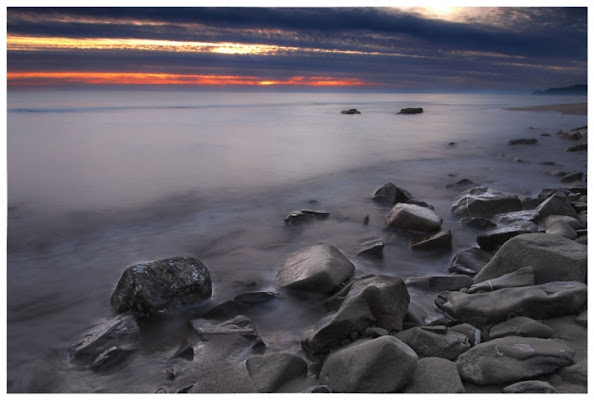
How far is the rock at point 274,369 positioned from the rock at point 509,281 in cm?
132

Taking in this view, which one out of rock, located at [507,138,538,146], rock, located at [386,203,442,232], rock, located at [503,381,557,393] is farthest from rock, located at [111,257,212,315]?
rock, located at [507,138,538,146]

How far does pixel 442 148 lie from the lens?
11.2 meters

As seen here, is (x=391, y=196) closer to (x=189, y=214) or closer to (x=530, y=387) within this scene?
(x=189, y=214)

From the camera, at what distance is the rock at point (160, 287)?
307 cm

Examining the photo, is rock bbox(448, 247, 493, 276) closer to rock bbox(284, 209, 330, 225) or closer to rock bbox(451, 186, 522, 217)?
rock bbox(451, 186, 522, 217)

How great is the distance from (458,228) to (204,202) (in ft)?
9.95

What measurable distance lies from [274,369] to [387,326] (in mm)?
688

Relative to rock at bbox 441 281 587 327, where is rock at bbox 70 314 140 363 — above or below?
below

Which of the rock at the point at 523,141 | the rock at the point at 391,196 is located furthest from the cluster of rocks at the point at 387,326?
the rock at the point at 523,141

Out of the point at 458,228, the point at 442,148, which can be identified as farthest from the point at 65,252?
the point at 442,148

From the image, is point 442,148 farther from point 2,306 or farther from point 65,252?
point 2,306

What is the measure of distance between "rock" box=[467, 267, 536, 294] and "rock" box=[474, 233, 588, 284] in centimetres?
9

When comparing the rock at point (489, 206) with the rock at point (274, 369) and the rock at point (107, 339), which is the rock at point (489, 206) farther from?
the rock at point (107, 339)

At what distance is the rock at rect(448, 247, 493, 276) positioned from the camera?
145 inches
